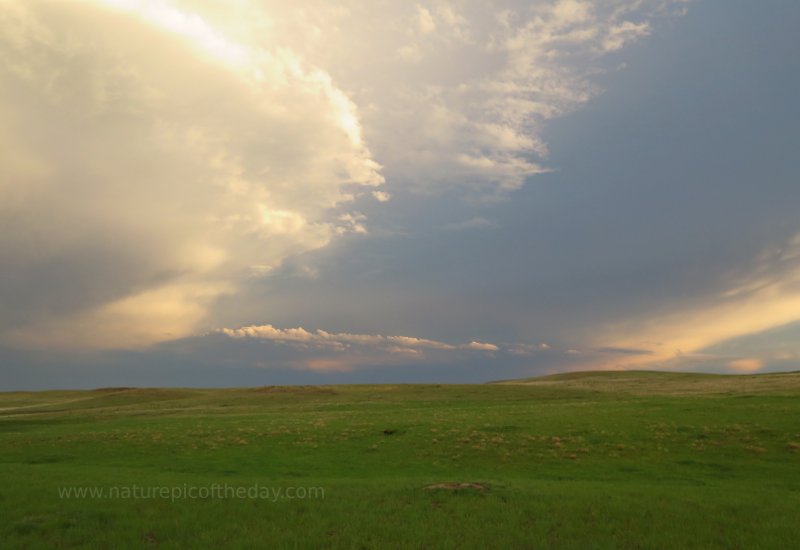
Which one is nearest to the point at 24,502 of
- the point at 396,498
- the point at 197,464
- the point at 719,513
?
the point at 197,464

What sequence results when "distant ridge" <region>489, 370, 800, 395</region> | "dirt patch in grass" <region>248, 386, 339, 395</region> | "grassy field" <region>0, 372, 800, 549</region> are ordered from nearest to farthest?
1. "grassy field" <region>0, 372, 800, 549</region>
2. "distant ridge" <region>489, 370, 800, 395</region>
3. "dirt patch in grass" <region>248, 386, 339, 395</region>

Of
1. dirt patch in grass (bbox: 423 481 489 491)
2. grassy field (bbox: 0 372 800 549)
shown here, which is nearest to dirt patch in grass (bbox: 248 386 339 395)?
grassy field (bbox: 0 372 800 549)

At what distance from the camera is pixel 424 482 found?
22938mm

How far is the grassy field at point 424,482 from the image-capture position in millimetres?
14750

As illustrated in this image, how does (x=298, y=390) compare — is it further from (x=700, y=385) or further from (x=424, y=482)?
(x=424, y=482)

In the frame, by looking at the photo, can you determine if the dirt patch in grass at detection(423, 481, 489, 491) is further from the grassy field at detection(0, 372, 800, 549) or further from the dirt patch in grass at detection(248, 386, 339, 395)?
the dirt patch in grass at detection(248, 386, 339, 395)

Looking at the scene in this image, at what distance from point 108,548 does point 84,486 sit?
1022 centimetres

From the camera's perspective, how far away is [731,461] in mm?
28297

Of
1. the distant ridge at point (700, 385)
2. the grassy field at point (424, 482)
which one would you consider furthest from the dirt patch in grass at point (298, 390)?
the grassy field at point (424, 482)

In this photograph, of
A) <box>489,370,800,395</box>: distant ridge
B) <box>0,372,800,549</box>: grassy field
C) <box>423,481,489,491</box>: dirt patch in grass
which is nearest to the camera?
<box>0,372,800,549</box>: grassy field

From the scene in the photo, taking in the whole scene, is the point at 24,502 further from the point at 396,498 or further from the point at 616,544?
the point at 616,544

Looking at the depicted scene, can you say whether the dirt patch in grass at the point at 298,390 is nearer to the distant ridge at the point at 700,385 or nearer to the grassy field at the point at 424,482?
the distant ridge at the point at 700,385

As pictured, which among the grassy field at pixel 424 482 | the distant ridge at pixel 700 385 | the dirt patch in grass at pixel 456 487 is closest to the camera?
the grassy field at pixel 424 482

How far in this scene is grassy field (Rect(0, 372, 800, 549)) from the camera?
14750 mm
